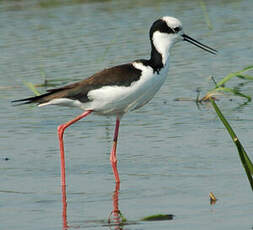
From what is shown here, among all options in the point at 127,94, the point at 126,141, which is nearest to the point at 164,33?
the point at 127,94

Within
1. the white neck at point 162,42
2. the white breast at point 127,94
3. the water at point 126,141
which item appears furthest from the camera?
the white neck at point 162,42

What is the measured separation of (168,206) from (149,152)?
1.71 metres

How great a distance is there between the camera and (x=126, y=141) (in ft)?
28.1

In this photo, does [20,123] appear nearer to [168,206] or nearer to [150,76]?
[150,76]

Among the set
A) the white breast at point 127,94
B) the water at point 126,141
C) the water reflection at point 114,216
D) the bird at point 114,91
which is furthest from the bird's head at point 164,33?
A: the water reflection at point 114,216

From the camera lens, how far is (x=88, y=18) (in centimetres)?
1691

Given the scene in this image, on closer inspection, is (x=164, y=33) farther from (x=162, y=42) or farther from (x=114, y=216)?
(x=114, y=216)

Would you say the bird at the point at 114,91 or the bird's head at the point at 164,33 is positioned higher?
the bird's head at the point at 164,33

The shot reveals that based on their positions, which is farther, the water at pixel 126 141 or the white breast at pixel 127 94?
the white breast at pixel 127 94

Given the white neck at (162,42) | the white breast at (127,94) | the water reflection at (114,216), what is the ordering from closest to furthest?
the water reflection at (114,216) → the white breast at (127,94) → the white neck at (162,42)

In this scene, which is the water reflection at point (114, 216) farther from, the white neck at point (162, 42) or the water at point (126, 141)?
the white neck at point (162, 42)

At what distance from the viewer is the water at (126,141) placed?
6.29m

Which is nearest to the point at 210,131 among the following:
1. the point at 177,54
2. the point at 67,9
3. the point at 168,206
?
the point at 168,206

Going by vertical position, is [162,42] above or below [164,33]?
below
